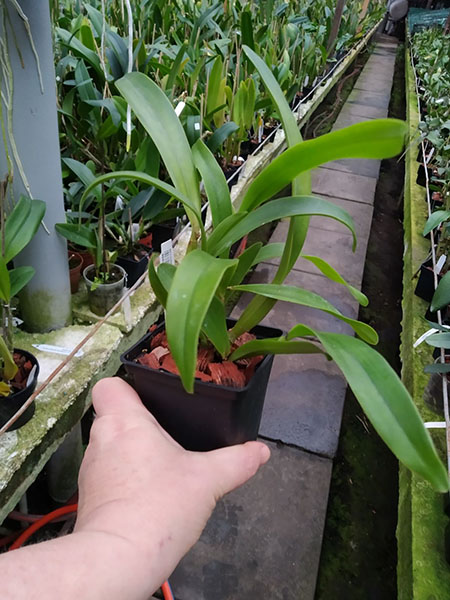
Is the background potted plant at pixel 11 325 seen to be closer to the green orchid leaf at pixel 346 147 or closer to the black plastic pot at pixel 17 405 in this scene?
the black plastic pot at pixel 17 405

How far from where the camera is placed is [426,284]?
5.29ft

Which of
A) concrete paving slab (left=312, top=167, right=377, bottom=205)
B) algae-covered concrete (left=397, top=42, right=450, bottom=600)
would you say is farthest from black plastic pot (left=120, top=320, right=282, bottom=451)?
concrete paving slab (left=312, top=167, right=377, bottom=205)

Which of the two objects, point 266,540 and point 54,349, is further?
point 266,540

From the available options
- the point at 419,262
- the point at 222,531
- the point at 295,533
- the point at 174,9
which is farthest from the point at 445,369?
the point at 174,9

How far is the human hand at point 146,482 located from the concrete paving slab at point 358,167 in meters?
2.97

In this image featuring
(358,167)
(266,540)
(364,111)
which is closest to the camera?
(266,540)

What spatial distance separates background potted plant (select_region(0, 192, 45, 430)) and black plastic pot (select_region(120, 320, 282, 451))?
24cm

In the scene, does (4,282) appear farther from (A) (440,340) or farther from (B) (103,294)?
(A) (440,340)

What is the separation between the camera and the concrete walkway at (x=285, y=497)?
109 centimetres

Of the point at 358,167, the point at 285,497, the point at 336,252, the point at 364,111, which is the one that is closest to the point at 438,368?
the point at 285,497

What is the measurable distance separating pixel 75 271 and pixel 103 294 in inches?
4.4

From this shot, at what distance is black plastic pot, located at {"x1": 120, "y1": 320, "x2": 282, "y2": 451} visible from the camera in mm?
608

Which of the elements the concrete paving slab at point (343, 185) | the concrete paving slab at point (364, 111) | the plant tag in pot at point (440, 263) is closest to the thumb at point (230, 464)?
the plant tag in pot at point (440, 263)

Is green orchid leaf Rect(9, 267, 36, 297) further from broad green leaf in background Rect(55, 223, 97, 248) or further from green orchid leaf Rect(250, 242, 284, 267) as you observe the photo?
green orchid leaf Rect(250, 242, 284, 267)
